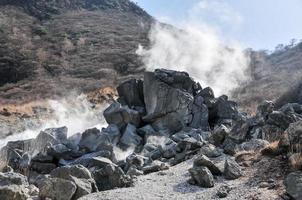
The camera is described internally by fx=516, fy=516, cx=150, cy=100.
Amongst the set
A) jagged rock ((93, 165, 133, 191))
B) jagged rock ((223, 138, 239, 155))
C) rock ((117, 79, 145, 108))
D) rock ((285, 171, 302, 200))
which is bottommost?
rock ((117, 79, 145, 108))

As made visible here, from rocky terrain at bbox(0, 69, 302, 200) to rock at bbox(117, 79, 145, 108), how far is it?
0.18 feet

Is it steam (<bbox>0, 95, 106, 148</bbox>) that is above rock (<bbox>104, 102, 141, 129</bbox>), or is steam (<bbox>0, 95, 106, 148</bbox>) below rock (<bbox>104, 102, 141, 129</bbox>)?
below

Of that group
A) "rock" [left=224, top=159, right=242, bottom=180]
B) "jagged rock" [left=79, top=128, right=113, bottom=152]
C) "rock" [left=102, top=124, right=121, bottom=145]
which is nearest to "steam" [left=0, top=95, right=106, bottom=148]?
"rock" [left=102, top=124, right=121, bottom=145]

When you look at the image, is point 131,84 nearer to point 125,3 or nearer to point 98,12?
point 98,12

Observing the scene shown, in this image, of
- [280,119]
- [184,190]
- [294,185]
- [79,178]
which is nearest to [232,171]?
[184,190]

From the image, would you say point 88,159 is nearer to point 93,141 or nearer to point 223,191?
point 93,141

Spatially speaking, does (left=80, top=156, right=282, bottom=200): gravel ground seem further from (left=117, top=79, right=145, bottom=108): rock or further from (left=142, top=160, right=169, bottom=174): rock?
(left=117, top=79, right=145, bottom=108): rock

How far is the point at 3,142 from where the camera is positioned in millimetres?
34344

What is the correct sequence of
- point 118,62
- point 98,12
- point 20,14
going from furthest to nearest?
point 98,12
point 20,14
point 118,62

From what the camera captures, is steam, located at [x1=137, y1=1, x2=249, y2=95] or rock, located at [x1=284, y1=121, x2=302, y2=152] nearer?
rock, located at [x1=284, y1=121, x2=302, y2=152]

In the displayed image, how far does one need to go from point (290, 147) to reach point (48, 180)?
17.5 feet

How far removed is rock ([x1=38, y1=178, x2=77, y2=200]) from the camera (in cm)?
1038

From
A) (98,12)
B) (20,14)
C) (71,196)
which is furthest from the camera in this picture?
(98,12)

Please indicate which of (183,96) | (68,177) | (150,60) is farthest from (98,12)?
(68,177)
